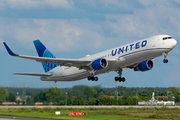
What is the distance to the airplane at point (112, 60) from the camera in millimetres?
41806

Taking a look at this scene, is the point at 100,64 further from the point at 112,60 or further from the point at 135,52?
the point at 135,52

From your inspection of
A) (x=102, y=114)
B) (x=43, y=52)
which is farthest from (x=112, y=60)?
(x=43, y=52)

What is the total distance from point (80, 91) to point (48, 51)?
47.5 feet

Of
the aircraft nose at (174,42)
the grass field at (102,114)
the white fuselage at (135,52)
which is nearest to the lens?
the aircraft nose at (174,42)

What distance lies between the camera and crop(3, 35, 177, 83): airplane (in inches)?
1646

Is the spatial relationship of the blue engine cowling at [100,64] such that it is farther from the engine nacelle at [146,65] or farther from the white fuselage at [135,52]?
the engine nacelle at [146,65]

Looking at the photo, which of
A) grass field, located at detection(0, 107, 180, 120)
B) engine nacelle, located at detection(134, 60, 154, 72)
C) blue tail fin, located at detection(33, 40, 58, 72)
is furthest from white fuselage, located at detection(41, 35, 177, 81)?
blue tail fin, located at detection(33, 40, 58, 72)

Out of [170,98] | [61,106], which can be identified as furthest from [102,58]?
[170,98]

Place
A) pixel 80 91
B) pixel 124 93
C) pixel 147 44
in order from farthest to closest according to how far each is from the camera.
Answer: pixel 124 93, pixel 80 91, pixel 147 44

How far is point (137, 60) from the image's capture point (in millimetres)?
43844

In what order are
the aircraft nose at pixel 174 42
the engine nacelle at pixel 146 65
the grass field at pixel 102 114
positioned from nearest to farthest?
the aircraft nose at pixel 174 42, the grass field at pixel 102 114, the engine nacelle at pixel 146 65

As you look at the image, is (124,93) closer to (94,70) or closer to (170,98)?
(170,98)

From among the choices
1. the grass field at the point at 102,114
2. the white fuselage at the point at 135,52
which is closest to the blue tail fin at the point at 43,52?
the grass field at the point at 102,114

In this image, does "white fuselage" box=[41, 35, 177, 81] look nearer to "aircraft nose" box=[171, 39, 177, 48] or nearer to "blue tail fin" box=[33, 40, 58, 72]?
"aircraft nose" box=[171, 39, 177, 48]
